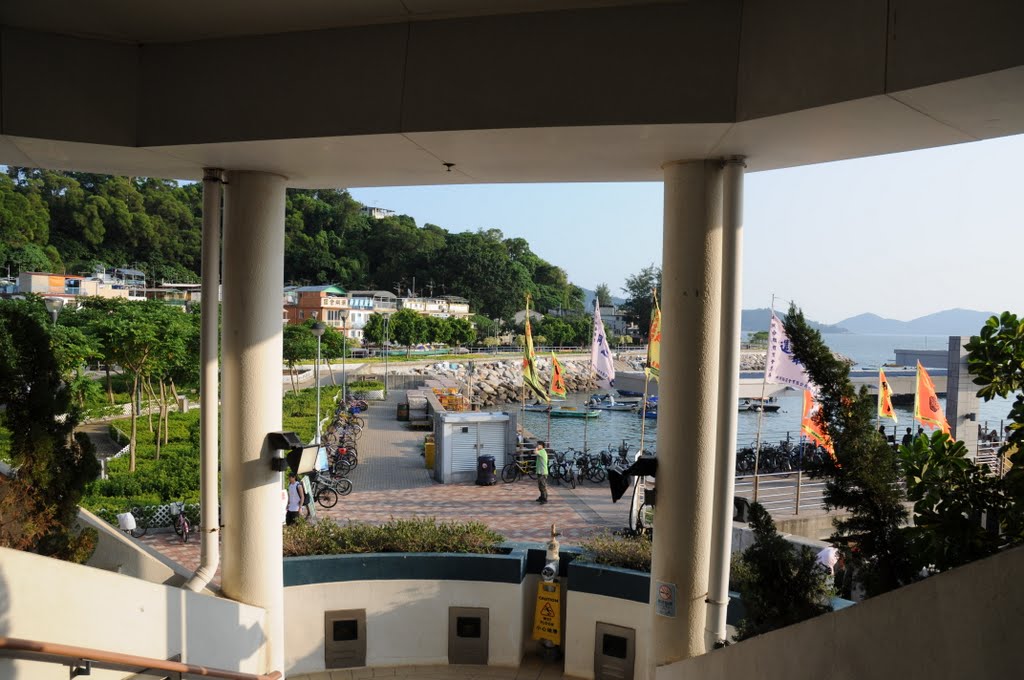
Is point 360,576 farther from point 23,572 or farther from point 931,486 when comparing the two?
point 931,486

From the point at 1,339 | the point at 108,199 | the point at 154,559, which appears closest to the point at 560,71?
the point at 1,339

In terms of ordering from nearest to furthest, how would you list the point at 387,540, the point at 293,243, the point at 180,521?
1. the point at 387,540
2. the point at 180,521
3. the point at 293,243

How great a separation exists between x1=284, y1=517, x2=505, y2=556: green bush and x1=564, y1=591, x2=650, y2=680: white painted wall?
35.3 inches

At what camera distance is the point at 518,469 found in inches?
592

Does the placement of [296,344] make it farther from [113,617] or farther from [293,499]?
[113,617]

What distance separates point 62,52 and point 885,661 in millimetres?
4556

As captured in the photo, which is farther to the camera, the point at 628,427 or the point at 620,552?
the point at 628,427

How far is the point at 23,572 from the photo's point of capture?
3.24m

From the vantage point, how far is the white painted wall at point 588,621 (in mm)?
6023

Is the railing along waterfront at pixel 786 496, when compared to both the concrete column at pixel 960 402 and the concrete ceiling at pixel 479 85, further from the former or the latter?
the concrete ceiling at pixel 479 85

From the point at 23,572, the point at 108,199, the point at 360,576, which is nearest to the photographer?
the point at 23,572

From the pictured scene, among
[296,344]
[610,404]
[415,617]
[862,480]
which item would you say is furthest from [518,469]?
[610,404]

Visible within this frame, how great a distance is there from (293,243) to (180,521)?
2331 inches

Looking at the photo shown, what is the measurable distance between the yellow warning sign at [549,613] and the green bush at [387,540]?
0.57 m
